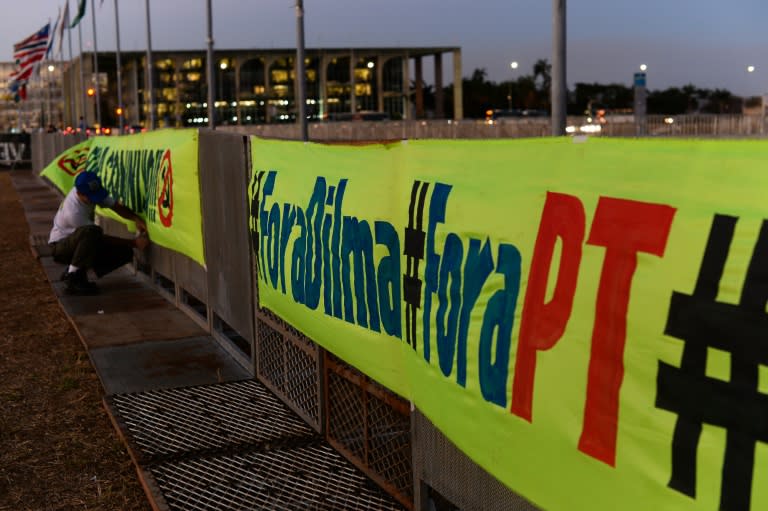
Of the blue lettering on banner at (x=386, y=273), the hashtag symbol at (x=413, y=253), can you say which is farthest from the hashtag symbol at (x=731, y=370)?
the hashtag symbol at (x=413, y=253)

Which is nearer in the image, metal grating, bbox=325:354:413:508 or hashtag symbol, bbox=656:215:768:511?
hashtag symbol, bbox=656:215:768:511

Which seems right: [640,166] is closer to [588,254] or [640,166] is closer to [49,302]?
[588,254]

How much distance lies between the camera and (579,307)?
3.22 metres

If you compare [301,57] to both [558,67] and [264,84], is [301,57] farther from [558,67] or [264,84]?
[264,84]

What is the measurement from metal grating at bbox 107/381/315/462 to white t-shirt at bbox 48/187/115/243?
508 cm

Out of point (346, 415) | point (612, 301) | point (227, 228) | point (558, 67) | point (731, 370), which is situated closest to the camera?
point (731, 370)

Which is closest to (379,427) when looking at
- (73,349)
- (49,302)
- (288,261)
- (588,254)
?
(288,261)

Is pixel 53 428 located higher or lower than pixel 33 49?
lower

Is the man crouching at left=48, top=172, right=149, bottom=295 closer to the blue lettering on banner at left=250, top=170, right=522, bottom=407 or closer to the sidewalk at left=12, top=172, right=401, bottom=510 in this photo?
the sidewalk at left=12, top=172, right=401, bottom=510

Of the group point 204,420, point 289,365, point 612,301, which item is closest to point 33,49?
point 289,365

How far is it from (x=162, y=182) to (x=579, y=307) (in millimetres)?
7993

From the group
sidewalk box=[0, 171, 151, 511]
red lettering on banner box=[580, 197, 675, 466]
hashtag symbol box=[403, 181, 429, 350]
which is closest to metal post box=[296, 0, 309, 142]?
sidewalk box=[0, 171, 151, 511]

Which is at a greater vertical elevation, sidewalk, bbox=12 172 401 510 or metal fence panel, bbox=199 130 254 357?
metal fence panel, bbox=199 130 254 357

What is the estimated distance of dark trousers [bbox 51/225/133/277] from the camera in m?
11.8
